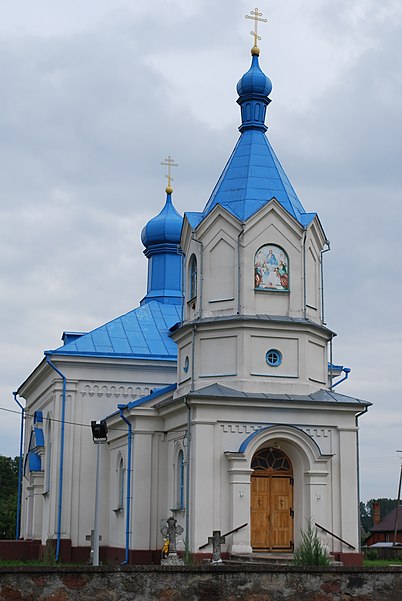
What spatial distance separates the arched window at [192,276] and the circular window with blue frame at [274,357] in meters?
2.38

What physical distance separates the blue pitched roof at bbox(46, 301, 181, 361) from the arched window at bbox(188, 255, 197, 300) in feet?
17.7

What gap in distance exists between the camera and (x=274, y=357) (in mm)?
21188

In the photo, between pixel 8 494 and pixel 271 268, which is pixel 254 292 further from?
pixel 8 494

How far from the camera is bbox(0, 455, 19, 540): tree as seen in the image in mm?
53281

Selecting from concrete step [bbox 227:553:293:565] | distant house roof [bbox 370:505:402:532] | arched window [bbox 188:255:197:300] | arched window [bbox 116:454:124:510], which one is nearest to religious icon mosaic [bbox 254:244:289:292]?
arched window [bbox 188:255:197:300]

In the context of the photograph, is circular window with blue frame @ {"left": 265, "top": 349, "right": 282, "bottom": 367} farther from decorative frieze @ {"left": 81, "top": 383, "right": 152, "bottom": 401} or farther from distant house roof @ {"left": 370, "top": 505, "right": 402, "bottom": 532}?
distant house roof @ {"left": 370, "top": 505, "right": 402, "bottom": 532}

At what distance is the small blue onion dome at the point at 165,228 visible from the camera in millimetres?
32562

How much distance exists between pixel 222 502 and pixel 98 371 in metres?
8.38

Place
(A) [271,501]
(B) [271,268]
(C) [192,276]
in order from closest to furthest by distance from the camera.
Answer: (A) [271,501] < (B) [271,268] < (C) [192,276]

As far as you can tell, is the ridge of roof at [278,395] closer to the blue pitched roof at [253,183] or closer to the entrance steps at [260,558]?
the entrance steps at [260,558]

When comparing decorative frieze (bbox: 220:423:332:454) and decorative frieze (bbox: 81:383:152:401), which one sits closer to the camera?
decorative frieze (bbox: 220:423:332:454)

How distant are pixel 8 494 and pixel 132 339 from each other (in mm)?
37031

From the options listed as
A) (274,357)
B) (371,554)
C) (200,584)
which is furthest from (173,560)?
(371,554)

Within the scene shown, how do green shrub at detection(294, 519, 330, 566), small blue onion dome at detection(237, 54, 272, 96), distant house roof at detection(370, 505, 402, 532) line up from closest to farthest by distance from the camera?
green shrub at detection(294, 519, 330, 566) < small blue onion dome at detection(237, 54, 272, 96) < distant house roof at detection(370, 505, 402, 532)
